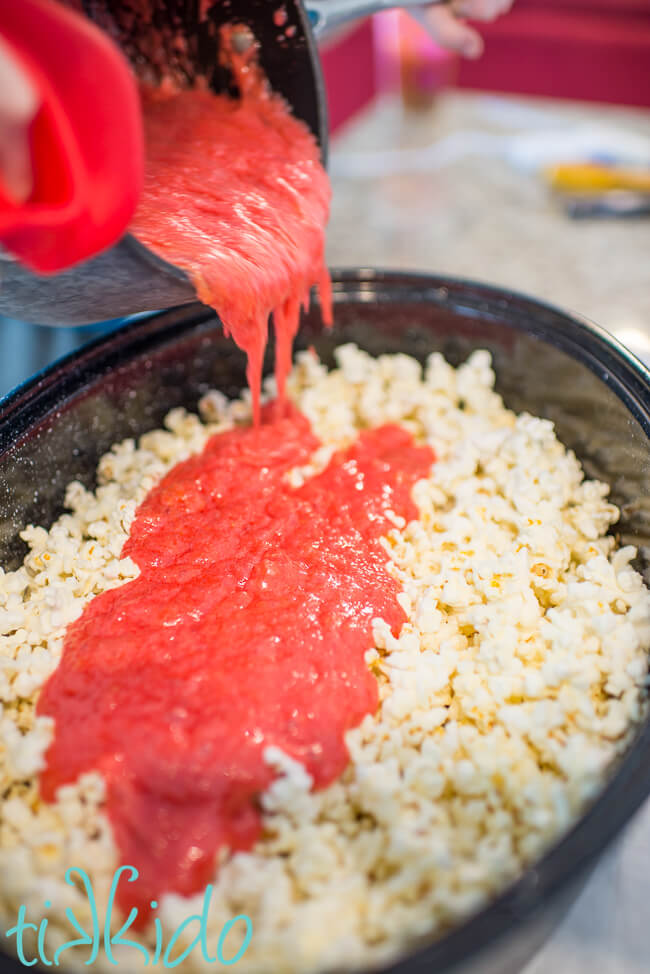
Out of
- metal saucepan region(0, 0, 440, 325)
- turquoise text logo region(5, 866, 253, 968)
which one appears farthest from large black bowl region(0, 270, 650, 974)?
turquoise text logo region(5, 866, 253, 968)

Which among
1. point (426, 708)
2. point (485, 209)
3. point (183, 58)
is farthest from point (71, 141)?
point (485, 209)

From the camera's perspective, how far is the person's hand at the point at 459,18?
1.35m

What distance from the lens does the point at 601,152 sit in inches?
81.8

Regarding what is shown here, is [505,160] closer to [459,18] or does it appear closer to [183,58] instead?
[459,18]

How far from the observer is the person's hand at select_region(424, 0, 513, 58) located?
4.42 ft

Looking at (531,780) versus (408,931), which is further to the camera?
(531,780)

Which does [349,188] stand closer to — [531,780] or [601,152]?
[601,152]

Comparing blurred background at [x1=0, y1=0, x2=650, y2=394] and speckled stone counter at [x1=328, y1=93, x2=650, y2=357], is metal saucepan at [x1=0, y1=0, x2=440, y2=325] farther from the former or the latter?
speckled stone counter at [x1=328, y1=93, x2=650, y2=357]

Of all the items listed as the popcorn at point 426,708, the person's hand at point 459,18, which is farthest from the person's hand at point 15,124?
the person's hand at point 459,18

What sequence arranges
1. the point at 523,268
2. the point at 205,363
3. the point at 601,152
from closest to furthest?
1. the point at 205,363
2. the point at 523,268
3. the point at 601,152

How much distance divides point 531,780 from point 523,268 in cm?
127

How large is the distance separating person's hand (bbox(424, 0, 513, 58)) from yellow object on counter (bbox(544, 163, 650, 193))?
1.87ft

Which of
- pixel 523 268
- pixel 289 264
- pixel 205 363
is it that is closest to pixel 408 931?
pixel 289 264

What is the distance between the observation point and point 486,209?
203 centimetres
